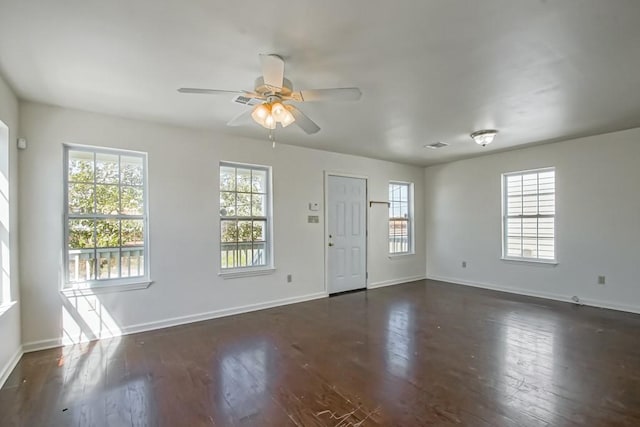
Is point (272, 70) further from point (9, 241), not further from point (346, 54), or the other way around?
point (9, 241)

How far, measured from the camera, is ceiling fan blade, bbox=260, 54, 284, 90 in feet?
6.75

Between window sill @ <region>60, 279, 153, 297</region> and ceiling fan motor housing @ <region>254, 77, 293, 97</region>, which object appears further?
window sill @ <region>60, 279, 153, 297</region>

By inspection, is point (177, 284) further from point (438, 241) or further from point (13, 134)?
point (438, 241)

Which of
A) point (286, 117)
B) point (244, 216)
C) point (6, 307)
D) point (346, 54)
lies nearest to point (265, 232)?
point (244, 216)

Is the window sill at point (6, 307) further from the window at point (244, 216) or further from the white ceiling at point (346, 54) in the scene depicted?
the window at point (244, 216)

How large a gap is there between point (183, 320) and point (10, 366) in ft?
5.13

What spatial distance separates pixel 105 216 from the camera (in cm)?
359

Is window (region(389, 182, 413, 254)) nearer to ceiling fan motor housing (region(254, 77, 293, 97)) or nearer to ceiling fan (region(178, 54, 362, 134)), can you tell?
ceiling fan (region(178, 54, 362, 134))

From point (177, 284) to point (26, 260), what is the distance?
1446mm

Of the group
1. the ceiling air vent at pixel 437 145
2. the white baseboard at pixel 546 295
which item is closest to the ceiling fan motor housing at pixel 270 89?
the ceiling air vent at pixel 437 145

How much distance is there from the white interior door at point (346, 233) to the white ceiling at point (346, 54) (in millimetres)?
2011

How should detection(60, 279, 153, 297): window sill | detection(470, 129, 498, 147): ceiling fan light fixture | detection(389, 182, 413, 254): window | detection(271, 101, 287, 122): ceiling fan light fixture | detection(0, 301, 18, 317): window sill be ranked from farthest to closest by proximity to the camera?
detection(389, 182, 413, 254): window, detection(470, 129, 498, 147): ceiling fan light fixture, detection(60, 279, 153, 297): window sill, detection(0, 301, 18, 317): window sill, detection(271, 101, 287, 122): ceiling fan light fixture

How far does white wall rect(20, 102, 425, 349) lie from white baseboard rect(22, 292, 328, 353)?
12mm

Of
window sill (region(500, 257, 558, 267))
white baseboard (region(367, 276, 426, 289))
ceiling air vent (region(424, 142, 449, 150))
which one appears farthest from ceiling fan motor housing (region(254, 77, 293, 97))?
window sill (region(500, 257, 558, 267))
